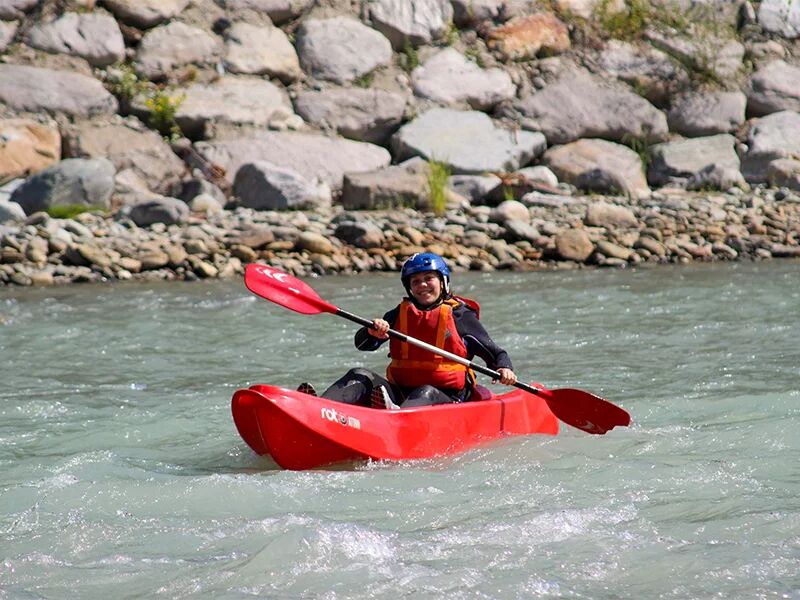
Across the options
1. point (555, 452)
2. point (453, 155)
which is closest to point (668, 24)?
point (453, 155)

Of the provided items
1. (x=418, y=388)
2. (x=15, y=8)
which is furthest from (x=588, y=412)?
(x=15, y=8)

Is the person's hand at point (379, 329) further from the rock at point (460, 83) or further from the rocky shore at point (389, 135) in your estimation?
the rock at point (460, 83)

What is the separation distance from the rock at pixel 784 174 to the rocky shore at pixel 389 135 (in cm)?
3

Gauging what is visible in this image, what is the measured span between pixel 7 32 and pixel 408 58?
502cm

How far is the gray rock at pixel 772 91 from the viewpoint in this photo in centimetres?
1556

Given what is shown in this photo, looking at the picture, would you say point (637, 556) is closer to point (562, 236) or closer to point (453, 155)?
point (562, 236)

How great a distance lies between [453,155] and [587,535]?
10437 millimetres

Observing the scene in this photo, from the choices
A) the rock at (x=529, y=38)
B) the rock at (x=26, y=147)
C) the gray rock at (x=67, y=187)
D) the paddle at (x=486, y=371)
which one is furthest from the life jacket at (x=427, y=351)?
the rock at (x=529, y=38)

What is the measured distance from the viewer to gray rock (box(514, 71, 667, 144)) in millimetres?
14773

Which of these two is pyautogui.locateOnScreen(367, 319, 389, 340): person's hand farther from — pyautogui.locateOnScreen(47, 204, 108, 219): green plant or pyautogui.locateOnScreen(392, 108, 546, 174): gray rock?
pyautogui.locateOnScreen(392, 108, 546, 174): gray rock

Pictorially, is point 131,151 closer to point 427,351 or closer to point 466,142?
point 466,142

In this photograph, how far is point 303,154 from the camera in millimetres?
13625

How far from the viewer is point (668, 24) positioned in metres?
16.6

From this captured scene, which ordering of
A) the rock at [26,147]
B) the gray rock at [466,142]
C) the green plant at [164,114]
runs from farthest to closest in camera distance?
1. the gray rock at [466,142]
2. the green plant at [164,114]
3. the rock at [26,147]
